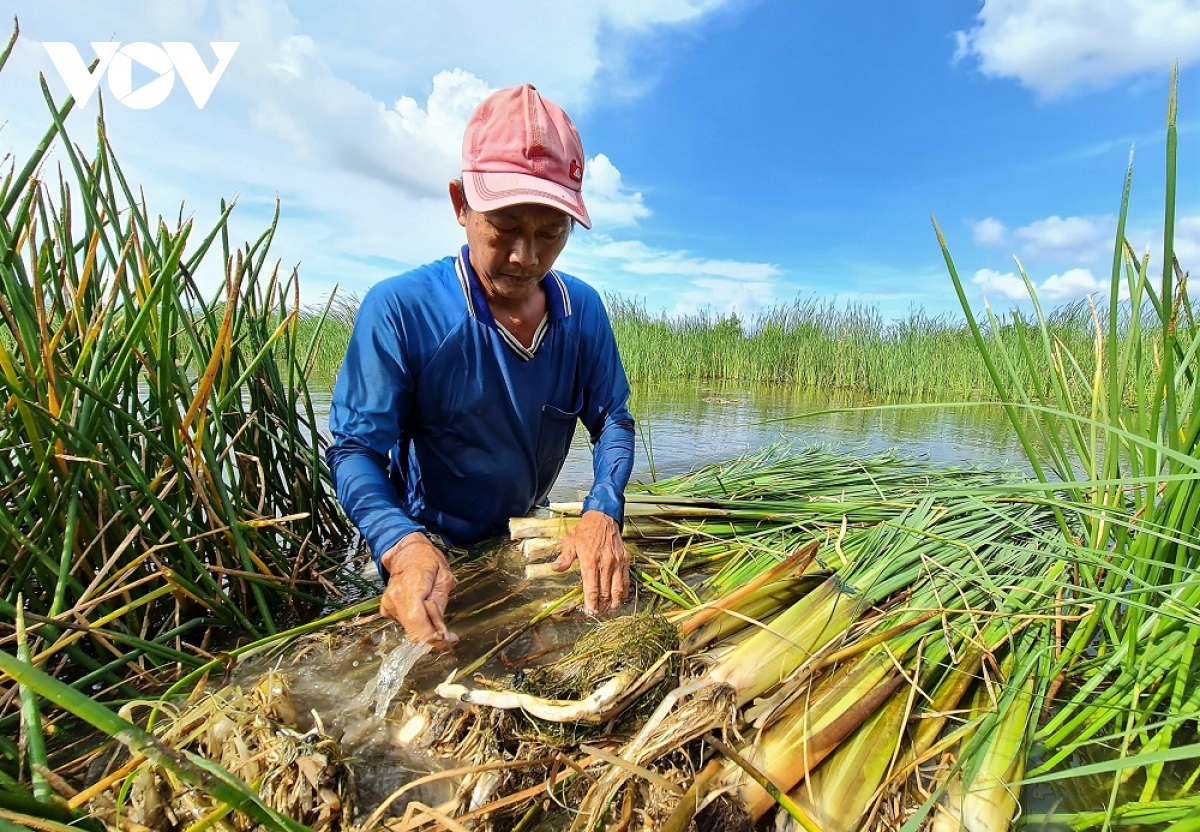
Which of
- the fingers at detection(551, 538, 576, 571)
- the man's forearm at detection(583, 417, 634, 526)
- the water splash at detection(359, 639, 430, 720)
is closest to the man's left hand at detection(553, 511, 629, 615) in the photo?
the fingers at detection(551, 538, 576, 571)

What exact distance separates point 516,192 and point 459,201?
0.34 metres

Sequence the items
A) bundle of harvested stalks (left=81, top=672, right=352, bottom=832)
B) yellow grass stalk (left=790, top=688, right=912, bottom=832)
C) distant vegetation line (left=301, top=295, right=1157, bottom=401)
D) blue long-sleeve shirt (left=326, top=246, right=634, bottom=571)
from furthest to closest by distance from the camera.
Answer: distant vegetation line (left=301, top=295, right=1157, bottom=401) < blue long-sleeve shirt (left=326, top=246, right=634, bottom=571) < yellow grass stalk (left=790, top=688, right=912, bottom=832) < bundle of harvested stalks (left=81, top=672, right=352, bottom=832)

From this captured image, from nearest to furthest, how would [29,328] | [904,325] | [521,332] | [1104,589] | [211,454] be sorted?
1. [29,328]
2. [1104,589]
3. [211,454]
4. [521,332]
5. [904,325]

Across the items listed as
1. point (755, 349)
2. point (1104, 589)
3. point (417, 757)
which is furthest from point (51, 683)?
point (755, 349)

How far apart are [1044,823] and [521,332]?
69.0 inches

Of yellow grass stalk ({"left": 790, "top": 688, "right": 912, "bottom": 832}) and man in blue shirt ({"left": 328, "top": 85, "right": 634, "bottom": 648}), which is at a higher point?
man in blue shirt ({"left": 328, "top": 85, "right": 634, "bottom": 648})

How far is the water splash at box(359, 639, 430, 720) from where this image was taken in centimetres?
132

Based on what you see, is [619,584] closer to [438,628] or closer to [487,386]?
[438,628]

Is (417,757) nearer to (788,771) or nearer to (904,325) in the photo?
(788,771)

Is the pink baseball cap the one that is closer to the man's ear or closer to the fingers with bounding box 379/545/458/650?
the man's ear

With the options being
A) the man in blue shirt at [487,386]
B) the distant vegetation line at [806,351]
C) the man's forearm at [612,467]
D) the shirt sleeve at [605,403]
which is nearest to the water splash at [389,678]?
the man in blue shirt at [487,386]

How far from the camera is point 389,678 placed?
54.3 inches

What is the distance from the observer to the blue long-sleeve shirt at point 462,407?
1.76 meters

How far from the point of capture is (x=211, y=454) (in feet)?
5.23
